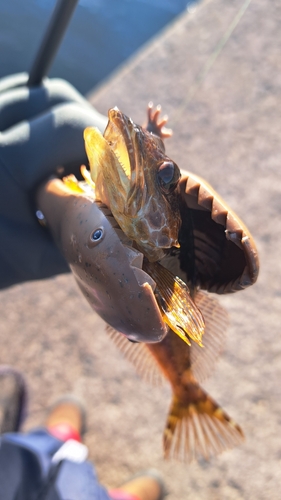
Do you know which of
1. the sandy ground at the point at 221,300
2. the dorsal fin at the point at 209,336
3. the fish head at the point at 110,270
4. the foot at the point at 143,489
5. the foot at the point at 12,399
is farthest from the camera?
the foot at the point at 12,399

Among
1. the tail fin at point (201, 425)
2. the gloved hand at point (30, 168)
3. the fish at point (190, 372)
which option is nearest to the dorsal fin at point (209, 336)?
the fish at point (190, 372)

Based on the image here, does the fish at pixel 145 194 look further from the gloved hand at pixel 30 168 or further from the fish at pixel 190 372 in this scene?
the gloved hand at pixel 30 168

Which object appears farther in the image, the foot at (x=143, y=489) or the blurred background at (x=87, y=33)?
the blurred background at (x=87, y=33)

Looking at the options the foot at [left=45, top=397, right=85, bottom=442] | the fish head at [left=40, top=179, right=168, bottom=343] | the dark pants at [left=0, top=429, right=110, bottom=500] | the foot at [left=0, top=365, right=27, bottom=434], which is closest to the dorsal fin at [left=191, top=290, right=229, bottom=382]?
the fish head at [left=40, top=179, right=168, bottom=343]

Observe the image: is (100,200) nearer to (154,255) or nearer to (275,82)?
(154,255)

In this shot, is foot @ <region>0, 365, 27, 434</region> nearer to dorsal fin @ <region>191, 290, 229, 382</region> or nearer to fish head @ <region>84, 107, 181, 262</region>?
dorsal fin @ <region>191, 290, 229, 382</region>

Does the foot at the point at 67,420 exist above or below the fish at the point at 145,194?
below

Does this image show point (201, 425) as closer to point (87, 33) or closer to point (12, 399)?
point (12, 399)

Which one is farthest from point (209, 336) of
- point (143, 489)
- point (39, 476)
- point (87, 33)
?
point (87, 33)
